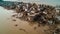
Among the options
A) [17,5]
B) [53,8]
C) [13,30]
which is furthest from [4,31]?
[53,8]

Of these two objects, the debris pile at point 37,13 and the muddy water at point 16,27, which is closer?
the muddy water at point 16,27

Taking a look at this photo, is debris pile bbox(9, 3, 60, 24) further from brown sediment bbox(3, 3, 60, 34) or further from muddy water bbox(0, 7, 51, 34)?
muddy water bbox(0, 7, 51, 34)

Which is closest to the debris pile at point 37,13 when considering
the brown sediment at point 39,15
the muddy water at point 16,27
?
the brown sediment at point 39,15

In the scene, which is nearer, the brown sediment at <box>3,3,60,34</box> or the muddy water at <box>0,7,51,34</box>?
the muddy water at <box>0,7,51,34</box>

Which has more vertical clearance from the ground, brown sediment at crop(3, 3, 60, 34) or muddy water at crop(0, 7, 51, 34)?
brown sediment at crop(3, 3, 60, 34)

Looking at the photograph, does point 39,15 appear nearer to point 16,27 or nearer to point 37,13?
point 37,13

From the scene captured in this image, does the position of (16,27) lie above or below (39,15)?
below

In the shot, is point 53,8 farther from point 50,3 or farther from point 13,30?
point 13,30

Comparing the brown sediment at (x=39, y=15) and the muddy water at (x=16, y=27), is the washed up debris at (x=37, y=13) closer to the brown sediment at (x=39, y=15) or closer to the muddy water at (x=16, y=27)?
the brown sediment at (x=39, y=15)

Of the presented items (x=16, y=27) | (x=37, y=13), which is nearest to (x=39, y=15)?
(x=37, y=13)

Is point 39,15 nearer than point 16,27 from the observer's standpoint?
No

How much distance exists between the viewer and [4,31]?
1842mm

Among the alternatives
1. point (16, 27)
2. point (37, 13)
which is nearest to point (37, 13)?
point (37, 13)

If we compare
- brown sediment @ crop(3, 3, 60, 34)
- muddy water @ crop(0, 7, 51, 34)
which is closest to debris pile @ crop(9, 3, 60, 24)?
brown sediment @ crop(3, 3, 60, 34)
